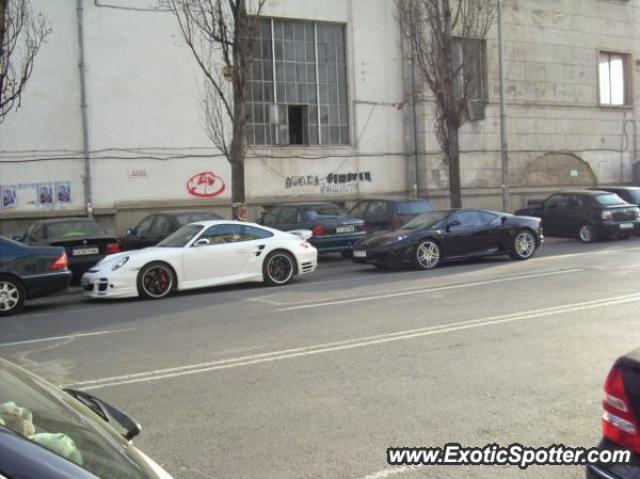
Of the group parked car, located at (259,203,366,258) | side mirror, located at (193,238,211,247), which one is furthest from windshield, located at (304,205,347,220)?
side mirror, located at (193,238,211,247)

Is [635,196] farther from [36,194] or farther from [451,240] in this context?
[36,194]

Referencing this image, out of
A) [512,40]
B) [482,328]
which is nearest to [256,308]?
[482,328]

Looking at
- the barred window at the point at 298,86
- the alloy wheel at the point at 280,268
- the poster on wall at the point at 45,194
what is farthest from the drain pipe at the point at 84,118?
the alloy wheel at the point at 280,268

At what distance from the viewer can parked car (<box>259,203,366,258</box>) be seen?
53.4ft

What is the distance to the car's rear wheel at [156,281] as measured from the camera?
11633 millimetres

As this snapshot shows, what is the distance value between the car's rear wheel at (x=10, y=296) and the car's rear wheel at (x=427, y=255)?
24.6 feet

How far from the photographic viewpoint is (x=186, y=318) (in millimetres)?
9375

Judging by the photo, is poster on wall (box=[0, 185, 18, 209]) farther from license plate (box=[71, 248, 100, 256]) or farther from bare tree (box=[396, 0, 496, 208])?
bare tree (box=[396, 0, 496, 208])

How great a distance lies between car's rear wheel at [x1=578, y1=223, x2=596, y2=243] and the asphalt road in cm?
796

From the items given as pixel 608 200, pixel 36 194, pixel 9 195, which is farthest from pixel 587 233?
pixel 9 195

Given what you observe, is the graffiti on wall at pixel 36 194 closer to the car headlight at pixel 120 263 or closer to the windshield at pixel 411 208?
the car headlight at pixel 120 263

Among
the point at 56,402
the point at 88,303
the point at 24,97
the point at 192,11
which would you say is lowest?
the point at 88,303

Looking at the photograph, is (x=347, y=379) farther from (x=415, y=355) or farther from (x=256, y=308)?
(x=256, y=308)

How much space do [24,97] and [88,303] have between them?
9.88m
